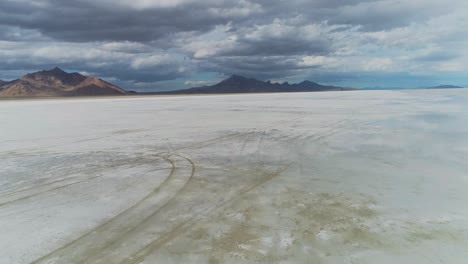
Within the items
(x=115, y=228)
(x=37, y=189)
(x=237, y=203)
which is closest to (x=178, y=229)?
(x=115, y=228)

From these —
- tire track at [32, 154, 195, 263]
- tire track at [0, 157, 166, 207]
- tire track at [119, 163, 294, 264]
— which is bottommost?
tire track at [0, 157, 166, 207]

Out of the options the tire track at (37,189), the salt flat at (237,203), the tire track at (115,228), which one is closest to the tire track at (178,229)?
the salt flat at (237,203)

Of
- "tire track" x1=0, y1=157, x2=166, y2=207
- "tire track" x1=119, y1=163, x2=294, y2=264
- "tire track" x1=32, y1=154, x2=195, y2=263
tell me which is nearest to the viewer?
"tire track" x1=119, y1=163, x2=294, y2=264

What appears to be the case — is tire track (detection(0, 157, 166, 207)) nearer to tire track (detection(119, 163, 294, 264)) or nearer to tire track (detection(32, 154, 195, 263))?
A: tire track (detection(32, 154, 195, 263))

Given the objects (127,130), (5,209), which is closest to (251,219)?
(5,209)

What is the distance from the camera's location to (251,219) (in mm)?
5172

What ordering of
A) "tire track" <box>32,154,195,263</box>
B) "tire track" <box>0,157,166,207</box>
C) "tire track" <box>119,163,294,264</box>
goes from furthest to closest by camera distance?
"tire track" <box>0,157,166,207</box> → "tire track" <box>32,154,195,263</box> → "tire track" <box>119,163,294,264</box>

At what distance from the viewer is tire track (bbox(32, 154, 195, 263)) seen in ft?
13.6

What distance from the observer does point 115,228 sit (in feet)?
16.1

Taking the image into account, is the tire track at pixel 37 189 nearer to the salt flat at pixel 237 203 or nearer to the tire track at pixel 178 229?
the salt flat at pixel 237 203

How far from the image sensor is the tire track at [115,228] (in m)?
4.13

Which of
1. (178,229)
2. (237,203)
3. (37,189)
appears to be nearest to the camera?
(178,229)

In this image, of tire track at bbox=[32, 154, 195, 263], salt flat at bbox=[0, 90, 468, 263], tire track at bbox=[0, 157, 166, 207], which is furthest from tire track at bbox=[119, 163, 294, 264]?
tire track at bbox=[0, 157, 166, 207]

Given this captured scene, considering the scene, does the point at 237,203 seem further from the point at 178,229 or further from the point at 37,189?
the point at 37,189
